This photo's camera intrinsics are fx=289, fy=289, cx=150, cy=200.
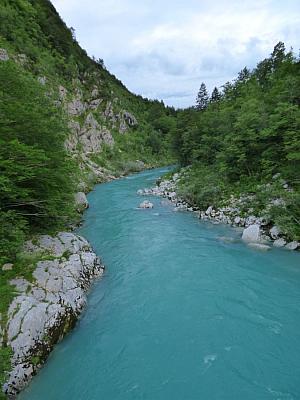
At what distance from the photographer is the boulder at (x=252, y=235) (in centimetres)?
1437

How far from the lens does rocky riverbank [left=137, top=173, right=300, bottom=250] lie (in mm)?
13766

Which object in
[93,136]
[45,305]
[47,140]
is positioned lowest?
[45,305]

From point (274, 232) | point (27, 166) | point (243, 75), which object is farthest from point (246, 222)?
point (243, 75)

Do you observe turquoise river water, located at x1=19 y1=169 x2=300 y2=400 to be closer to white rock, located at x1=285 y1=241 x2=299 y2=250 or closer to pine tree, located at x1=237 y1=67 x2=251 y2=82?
white rock, located at x1=285 y1=241 x2=299 y2=250

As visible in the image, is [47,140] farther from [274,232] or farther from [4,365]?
[274,232]

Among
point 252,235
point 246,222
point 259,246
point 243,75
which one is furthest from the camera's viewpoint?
point 243,75

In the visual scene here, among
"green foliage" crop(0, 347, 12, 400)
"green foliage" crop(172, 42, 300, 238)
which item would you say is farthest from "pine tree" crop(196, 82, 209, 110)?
"green foliage" crop(0, 347, 12, 400)

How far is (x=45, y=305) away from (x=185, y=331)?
3989mm

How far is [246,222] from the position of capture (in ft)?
53.7

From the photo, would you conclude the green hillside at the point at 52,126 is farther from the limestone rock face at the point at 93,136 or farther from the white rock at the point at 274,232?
the white rock at the point at 274,232

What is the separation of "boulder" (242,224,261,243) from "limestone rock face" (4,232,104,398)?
7564mm

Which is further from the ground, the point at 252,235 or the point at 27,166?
the point at 27,166

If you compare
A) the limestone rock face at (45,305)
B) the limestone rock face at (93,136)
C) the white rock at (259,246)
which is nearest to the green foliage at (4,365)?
the limestone rock face at (45,305)

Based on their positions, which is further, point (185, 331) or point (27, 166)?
point (27, 166)
